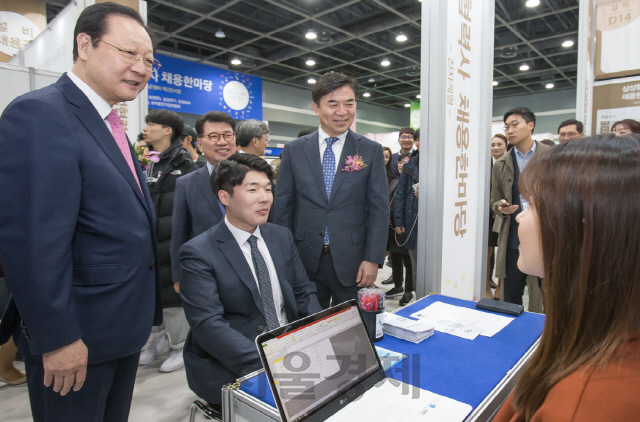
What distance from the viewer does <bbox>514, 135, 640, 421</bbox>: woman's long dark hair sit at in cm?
58

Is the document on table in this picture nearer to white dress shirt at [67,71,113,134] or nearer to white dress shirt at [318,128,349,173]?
white dress shirt at [318,128,349,173]

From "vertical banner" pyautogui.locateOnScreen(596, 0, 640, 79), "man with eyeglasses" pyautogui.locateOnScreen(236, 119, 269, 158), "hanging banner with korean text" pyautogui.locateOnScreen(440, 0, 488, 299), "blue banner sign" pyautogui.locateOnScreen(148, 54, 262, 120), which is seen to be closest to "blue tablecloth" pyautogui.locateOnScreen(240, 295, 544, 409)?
Result: "hanging banner with korean text" pyautogui.locateOnScreen(440, 0, 488, 299)

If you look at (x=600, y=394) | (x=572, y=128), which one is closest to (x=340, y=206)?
(x=600, y=394)

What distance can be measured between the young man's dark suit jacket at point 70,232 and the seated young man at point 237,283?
243 millimetres

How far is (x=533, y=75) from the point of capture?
10.9 metres

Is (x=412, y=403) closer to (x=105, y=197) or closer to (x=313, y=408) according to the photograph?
(x=313, y=408)

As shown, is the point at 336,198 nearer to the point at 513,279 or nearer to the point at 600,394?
the point at 600,394

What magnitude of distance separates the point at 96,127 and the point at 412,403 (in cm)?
108

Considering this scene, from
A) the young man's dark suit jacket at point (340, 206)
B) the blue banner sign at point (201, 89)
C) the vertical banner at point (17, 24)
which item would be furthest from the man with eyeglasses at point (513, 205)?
the blue banner sign at point (201, 89)

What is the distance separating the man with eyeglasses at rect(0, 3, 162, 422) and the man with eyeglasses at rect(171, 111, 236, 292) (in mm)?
1080

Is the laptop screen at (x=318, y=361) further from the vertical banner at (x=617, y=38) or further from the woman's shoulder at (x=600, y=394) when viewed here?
the vertical banner at (x=617, y=38)

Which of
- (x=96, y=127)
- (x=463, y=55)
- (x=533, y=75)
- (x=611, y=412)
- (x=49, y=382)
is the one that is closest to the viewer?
(x=611, y=412)

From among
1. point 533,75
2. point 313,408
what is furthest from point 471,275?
point 533,75

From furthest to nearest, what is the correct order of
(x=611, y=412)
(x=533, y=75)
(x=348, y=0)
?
(x=533, y=75) < (x=348, y=0) < (x=611, y=412)
